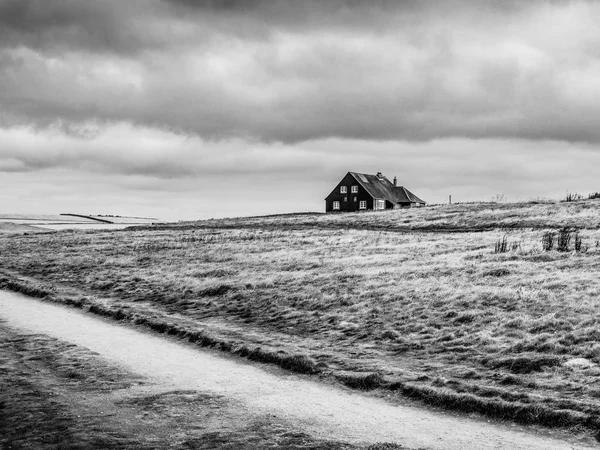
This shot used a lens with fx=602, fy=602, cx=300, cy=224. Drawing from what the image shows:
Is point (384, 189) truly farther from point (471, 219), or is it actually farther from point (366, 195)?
point (471, 219)

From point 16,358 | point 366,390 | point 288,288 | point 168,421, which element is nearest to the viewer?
point 168,421

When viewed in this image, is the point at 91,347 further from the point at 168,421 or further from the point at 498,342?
the point at 498,342

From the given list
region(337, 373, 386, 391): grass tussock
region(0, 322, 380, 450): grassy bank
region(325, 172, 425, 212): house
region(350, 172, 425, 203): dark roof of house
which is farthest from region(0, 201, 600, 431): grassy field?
region(350, 172, 425, 203): dark roof of house

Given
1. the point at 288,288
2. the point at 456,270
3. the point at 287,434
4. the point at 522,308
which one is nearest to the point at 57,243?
the point at 288,288

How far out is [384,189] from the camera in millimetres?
107000

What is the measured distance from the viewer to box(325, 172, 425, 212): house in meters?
102

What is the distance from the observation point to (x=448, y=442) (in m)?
9.45

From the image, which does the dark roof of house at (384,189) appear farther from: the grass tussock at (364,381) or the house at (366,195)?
the grass tussock at (364,381)

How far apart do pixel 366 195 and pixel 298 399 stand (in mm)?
90980

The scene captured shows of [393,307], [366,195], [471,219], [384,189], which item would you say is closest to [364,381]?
[393,307]

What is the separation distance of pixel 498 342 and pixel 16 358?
12.0 meters

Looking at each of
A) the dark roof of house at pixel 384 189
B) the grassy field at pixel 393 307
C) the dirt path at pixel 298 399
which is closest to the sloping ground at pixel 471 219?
the grassy field at pixel 393 307

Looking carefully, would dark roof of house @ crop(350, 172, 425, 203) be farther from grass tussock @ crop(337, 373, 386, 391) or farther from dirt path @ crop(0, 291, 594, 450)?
grass tussock @ crop(337, 373, 386, 391)

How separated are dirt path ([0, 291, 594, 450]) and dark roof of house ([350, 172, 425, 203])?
86305mm
